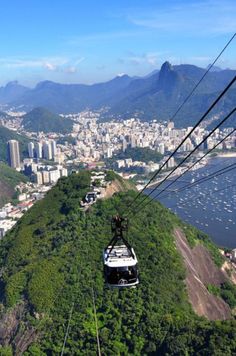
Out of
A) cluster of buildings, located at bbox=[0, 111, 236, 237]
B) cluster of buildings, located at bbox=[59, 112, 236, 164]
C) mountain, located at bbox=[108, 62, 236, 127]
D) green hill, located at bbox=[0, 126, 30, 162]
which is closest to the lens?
cluster of buildings, located at bbox=[0, 111, 236, 237]

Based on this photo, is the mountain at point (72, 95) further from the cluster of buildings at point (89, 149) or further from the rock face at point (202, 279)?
the rock face at point (202, 279)

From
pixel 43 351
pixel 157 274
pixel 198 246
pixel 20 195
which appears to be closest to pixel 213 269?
pixel 198 246

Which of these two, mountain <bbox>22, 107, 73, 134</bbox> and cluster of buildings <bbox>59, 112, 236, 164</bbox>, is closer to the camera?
cluster of buildings <bbox>59, 112, 236, 164</bbox>

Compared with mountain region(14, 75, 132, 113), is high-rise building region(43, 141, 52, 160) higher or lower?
lower

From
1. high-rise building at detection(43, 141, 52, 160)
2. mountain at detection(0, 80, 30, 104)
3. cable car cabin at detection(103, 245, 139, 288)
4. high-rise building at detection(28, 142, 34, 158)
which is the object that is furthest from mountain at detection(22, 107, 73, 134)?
mountain at detection(0, 80, 30, 104)

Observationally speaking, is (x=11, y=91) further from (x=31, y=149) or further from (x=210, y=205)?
(x=210, y=205)

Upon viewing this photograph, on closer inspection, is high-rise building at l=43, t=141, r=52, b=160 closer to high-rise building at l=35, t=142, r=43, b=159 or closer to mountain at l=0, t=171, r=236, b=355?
high-rise building at l=35, t=142, r=43, b=159

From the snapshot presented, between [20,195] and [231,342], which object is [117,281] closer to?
[231,342]
